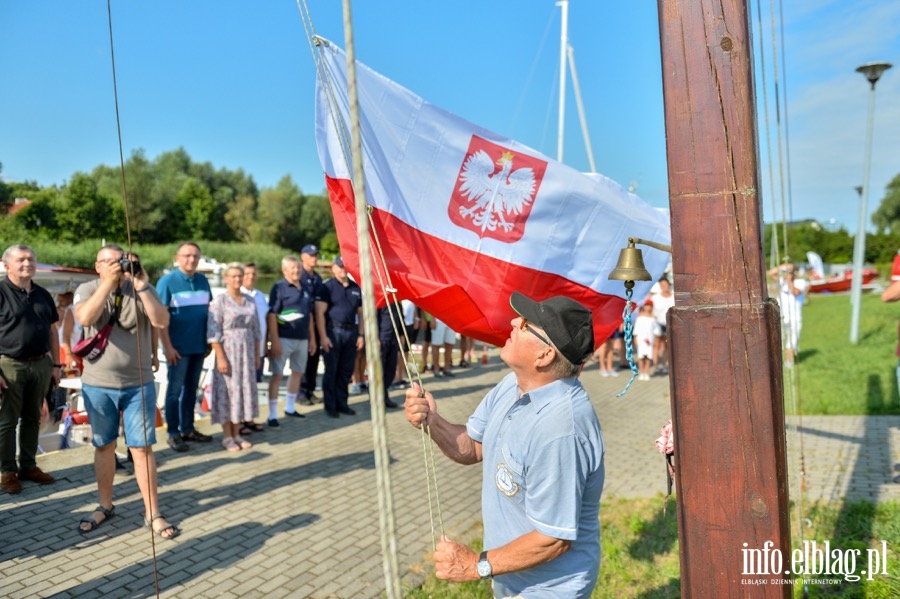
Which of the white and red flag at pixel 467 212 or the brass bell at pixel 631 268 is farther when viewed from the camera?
the white and red flag at pixel 467 212

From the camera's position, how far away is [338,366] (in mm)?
8938

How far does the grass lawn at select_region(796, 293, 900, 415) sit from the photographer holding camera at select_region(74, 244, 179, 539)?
4.83 metres

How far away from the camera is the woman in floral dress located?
692 cm

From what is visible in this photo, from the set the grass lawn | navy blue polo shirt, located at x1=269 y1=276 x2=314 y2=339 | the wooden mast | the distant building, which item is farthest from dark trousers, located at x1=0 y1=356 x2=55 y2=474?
the distant building

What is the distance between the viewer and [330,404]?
8.93 m

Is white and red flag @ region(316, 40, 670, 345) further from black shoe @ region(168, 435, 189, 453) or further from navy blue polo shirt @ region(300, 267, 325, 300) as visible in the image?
navy blue polo shirt @ region(300, 267, 325, 300)

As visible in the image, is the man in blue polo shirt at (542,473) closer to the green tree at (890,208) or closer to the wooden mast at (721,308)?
the wooden mast at (721,308)

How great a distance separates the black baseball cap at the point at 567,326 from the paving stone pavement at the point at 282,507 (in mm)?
1882

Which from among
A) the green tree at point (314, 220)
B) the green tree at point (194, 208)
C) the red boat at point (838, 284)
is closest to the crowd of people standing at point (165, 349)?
the red boat at point (838, 284)

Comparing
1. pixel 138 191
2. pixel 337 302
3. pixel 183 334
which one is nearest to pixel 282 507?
pixel 183 334

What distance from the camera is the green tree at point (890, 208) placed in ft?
242

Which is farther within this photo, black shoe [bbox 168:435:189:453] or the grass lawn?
the grass lawn

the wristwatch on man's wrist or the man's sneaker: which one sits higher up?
the wristwatch on man's wrist

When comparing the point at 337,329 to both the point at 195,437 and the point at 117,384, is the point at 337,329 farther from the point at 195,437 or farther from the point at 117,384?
the point at 117,384
